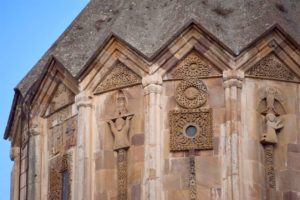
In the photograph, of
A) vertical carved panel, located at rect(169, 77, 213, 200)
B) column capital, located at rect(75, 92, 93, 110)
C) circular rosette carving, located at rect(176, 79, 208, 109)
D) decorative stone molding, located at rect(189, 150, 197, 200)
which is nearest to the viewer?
decorative stone molding, located at rect(189, 150, 197, 200)

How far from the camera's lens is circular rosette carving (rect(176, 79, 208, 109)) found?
31750mm

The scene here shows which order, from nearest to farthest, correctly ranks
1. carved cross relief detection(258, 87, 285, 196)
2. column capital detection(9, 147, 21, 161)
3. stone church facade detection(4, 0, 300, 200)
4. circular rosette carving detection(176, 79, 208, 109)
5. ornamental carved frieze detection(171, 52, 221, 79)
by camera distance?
stone church facade detection(4, 0, 300, 200)
carved cross relief detection(258, 87, 285, 196)
circular rosette carving detection(176, 79, 208, 109)
ornamental carved frieze detection(171, 52, 221, 79)
column capital detection(9, 147, 21, 161)

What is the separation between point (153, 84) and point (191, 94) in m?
0.83

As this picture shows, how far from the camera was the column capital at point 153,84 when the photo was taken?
31766 mm

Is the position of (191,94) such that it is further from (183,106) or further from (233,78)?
(233,78)

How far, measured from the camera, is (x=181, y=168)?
1232 inches

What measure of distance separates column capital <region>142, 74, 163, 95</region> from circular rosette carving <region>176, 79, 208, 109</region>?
42cm

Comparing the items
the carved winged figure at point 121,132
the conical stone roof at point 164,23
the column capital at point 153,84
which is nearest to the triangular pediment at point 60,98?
the conical stone roof at point 164,23

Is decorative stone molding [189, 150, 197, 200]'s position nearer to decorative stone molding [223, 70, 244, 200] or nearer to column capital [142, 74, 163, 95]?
decorative stone molding [223, 70, 244, 200]

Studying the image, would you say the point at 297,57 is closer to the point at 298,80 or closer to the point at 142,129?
the point at 298,80

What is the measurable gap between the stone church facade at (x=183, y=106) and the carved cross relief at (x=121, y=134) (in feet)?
0.07

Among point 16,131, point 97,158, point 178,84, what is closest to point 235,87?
point 178,84

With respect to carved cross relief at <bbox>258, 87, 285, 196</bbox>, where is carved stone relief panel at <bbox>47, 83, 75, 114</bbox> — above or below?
above

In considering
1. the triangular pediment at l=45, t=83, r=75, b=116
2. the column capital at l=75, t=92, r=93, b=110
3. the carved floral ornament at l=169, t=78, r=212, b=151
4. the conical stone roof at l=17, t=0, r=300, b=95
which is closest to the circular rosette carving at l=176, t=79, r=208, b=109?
the carved floral ornament at l=169, t=78, r=212, b=151
